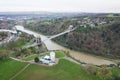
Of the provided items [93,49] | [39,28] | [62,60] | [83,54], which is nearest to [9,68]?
[62,60]

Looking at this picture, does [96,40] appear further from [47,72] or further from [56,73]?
[47,72]

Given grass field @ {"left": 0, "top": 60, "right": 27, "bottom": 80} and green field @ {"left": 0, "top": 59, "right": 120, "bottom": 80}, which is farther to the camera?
grass field @ {"left": 0, "top": 60, "right": 27, "bottom": 80}

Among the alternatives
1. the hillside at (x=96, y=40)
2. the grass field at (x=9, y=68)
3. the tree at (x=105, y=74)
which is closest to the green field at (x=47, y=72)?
the grass field at (x=9, y=68)

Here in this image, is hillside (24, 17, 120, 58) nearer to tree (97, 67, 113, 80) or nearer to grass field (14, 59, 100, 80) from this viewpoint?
tree (97, 67, 113, 80)

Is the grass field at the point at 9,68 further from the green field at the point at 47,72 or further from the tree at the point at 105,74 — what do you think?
the tree at the point at 105,74

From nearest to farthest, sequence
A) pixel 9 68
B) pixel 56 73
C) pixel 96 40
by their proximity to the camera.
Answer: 1. pixel 56 73
2. pixel 9 68
3. pixel 96 40

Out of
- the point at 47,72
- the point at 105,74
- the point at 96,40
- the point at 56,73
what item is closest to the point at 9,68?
the point at 47,72

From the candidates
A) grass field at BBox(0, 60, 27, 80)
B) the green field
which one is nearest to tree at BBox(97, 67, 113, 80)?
the green field

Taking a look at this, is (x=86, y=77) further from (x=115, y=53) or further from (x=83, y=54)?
(x=115, y=53)

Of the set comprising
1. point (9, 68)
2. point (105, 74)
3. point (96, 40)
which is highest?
point (105, 74)
